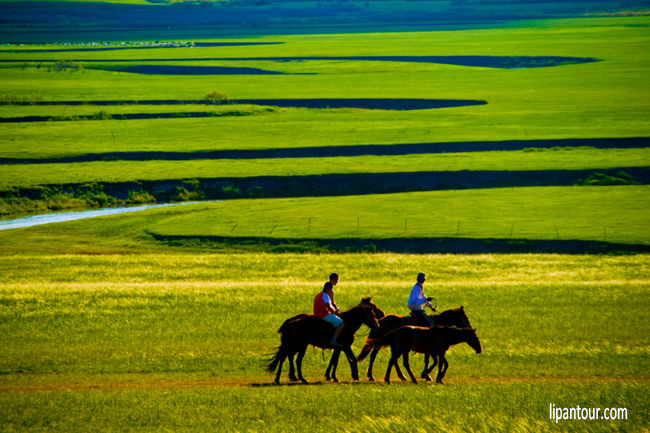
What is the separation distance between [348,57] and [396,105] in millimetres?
57940

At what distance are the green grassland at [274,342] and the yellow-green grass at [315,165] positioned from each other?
2100 centimetres

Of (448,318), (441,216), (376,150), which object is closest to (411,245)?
(441,216)

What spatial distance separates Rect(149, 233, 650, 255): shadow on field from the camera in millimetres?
46656

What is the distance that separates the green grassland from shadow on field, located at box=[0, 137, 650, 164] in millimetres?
29826

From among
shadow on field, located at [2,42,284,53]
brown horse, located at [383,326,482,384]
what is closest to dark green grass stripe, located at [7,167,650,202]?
brown horse, located at [383,326,482,384]

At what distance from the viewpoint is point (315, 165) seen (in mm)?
68750

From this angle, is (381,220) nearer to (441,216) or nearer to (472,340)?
(441,216)

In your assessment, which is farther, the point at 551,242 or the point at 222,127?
the point at 222,127

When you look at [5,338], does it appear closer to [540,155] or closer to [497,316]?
[497,316]

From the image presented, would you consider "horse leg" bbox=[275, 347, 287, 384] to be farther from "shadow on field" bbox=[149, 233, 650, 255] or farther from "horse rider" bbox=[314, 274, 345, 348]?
"shadow on field" bbox=[149, 233, 650, 255]

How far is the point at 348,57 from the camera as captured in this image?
524 feet

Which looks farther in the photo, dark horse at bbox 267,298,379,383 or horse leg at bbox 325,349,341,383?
horse leg at bbox 325,349,341,383

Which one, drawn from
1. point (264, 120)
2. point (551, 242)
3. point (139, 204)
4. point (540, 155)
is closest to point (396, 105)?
point (264, 120)

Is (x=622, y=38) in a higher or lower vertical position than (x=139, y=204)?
higher
